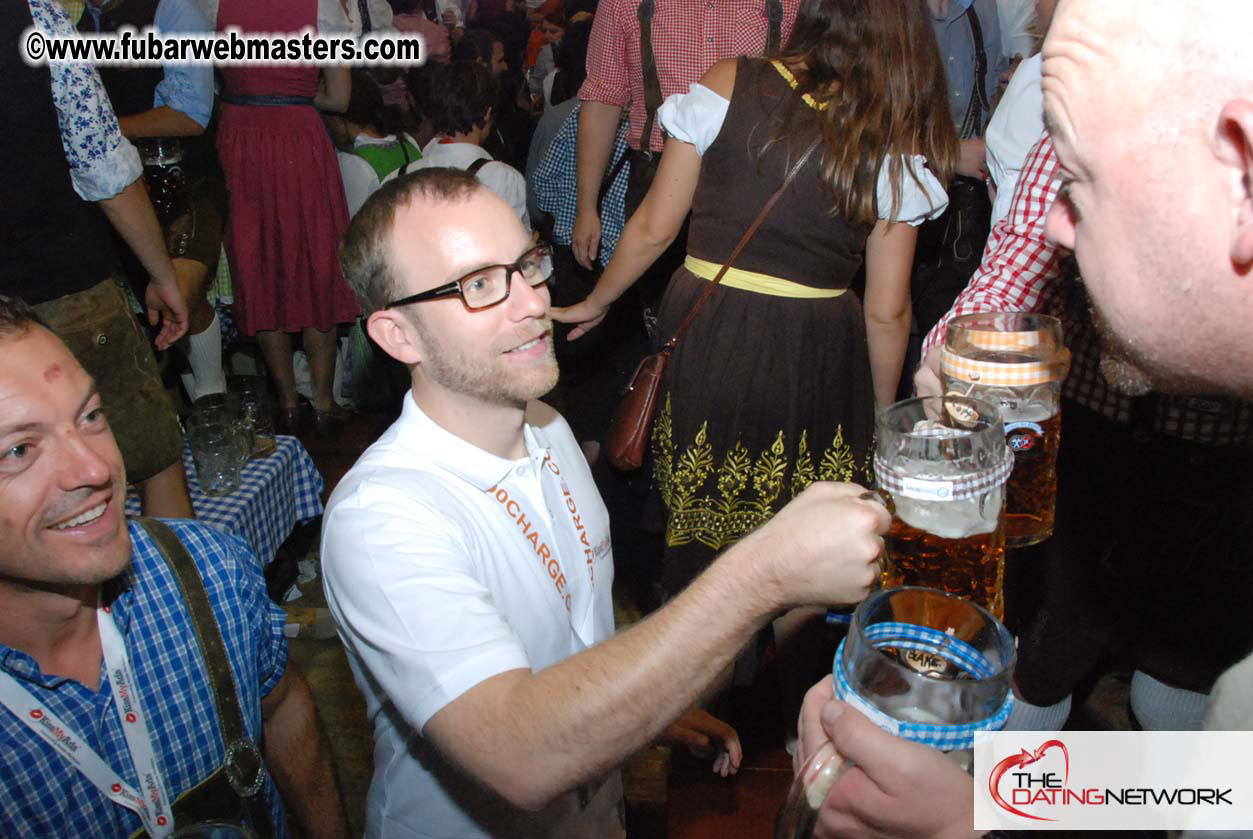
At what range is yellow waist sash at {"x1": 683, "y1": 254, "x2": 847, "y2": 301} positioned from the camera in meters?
2.52

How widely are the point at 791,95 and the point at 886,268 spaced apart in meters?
0.57

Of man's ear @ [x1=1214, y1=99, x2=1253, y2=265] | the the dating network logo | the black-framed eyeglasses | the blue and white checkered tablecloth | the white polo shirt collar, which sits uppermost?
man's ear @ [x1=1214, y1=99, x2=1253, y2=265]

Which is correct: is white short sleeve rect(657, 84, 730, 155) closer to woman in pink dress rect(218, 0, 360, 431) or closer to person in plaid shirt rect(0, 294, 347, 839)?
person in plaid shirt rect(0, 294, 347, 839)

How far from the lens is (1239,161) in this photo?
78 centimetres

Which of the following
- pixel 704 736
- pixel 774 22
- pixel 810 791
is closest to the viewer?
pixel 810 791

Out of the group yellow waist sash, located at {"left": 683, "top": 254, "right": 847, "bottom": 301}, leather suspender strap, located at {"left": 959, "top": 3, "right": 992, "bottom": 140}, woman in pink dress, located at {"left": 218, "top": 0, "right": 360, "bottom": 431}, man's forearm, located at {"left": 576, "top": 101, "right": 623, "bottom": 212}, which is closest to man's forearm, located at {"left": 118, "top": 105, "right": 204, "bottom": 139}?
woman in pink dress, located at {"left": 218, "top": 0, "right": 360, "bottom": 431}

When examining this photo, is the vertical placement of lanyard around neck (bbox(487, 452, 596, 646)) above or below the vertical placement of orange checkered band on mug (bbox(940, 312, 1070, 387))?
below

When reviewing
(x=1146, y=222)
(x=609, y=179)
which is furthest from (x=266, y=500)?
(x=1146, y=222)

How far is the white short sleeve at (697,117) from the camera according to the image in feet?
7.76

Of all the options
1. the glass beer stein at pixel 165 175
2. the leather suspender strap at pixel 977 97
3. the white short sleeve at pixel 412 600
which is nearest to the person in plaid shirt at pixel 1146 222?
the white short sleeve at pixel 412 600

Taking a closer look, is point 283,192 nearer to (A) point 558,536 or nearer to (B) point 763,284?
(B) point 763,284

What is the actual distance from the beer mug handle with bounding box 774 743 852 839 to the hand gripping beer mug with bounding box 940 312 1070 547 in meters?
0.56

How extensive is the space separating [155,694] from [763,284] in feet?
5.94

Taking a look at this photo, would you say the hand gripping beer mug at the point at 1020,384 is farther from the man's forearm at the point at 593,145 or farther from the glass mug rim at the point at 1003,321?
the man's forearm at the point at 593,145
